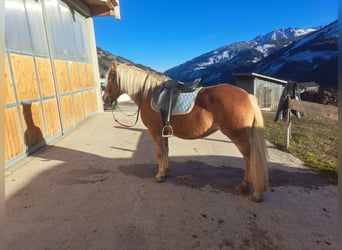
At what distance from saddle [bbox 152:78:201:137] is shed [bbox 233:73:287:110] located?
1550 centimetres

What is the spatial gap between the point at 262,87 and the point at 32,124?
55.0ft

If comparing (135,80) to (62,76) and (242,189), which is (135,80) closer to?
(242,189)

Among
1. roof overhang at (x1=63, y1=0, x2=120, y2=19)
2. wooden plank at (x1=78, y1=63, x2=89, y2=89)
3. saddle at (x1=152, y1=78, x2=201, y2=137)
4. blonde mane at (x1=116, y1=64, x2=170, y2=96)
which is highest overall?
roof overhang at (x1=63, y1=0, x2=120, y2=19)

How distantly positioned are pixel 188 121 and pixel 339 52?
2416 mm

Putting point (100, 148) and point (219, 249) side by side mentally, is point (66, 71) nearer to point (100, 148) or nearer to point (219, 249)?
point (100, 148)

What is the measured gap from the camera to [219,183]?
318 cm

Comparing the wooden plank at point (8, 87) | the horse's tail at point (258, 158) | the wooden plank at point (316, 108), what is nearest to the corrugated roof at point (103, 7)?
the wooden plank at point (8, 87)

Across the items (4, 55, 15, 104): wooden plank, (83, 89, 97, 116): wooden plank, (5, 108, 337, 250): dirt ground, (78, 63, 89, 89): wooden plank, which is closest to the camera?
(5, 108, 337, 250): dirt ground

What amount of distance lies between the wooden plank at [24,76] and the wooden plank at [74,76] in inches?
82.6

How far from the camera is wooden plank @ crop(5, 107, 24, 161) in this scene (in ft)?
12.4

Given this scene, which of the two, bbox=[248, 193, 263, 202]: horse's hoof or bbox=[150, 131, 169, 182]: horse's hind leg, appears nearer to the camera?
bbox=[248, 193, 263, 202]: horse's hoof

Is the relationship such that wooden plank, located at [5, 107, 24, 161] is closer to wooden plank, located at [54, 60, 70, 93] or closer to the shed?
wooden plank, located at [54, 60, 70, 93]

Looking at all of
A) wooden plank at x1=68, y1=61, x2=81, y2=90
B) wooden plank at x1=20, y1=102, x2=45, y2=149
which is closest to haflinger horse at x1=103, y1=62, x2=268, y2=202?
wooden plank at x1=20, y1=102, x2=45, y2=149

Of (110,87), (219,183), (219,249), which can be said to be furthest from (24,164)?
(219,249)
